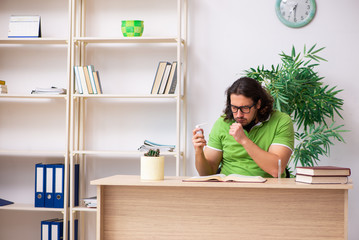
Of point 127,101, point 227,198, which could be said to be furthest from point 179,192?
point 127,101

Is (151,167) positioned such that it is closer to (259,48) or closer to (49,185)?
(49,185)

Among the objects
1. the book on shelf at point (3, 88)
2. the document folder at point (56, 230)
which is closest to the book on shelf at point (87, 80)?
the book on shelf at point (3, 88)

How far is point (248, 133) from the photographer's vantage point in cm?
260

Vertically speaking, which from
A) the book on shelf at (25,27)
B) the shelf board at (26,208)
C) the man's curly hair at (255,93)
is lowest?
the shelf board at (26,208)

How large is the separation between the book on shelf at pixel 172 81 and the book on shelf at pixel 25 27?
1150 millimetres

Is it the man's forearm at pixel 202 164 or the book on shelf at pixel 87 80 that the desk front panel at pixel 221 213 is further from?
the book on shelf at pixel 87 80

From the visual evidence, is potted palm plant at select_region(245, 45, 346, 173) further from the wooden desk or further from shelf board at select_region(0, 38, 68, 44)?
shelf board at select_region(0, 38, 68, 44)

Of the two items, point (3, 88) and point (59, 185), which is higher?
point (3, 88)

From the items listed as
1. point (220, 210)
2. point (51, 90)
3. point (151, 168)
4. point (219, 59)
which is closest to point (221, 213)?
point (220, 210)

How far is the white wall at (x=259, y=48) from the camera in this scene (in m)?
3.70

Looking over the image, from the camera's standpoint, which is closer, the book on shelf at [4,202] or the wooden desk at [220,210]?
the wooden desk at [220,210]

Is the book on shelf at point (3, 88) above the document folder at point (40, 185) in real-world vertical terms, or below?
above

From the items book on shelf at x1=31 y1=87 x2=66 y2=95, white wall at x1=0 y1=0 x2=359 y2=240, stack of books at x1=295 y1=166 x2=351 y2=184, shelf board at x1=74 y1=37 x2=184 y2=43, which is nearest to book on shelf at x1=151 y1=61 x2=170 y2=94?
shelf board at x1=74 y1=37 x2=184 y2=43

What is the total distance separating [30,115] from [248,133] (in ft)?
7.08
